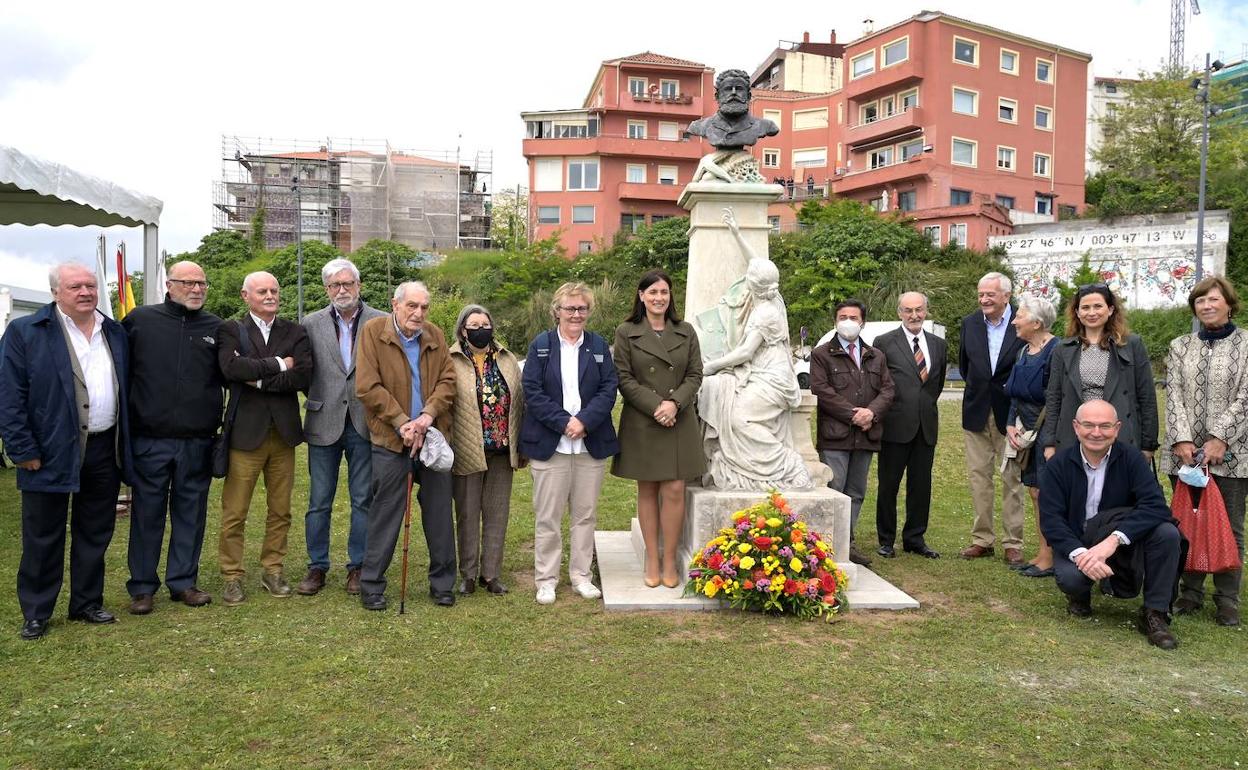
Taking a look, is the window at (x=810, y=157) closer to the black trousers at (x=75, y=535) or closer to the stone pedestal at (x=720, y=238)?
the stone pedestal at (x=720, y=238)

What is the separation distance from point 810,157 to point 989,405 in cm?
3646

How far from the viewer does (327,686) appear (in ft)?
12.1

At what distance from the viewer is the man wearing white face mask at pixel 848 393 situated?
591cm

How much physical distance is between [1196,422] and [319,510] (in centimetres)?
507

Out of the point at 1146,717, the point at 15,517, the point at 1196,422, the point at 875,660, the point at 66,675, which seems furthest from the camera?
the point at 15,517

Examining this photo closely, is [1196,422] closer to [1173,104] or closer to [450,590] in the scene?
[450,590]

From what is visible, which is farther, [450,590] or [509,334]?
[509,334]

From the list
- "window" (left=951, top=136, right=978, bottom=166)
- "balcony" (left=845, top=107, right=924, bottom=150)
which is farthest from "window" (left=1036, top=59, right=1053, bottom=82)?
"balcony" (left=845, top=107, right=924, bottom=150)

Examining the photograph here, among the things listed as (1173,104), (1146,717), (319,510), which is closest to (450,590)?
(319,510)

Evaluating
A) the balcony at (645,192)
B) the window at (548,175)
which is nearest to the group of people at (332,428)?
the balcony at (645,192)

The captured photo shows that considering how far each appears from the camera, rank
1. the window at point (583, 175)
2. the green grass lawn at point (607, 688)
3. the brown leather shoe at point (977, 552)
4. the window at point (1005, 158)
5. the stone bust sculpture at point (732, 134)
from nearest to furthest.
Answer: the green grass lawn at point (607, 688)
the stone bust sculpture at point (732, 134)
the brown leather shoe at point (977, 552)
the window at point (1005, 158)
the window at point (583, 175)

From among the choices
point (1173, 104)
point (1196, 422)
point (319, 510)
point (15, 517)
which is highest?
point (1173, 104)

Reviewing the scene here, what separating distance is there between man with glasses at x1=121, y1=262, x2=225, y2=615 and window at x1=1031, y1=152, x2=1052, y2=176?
3617cm

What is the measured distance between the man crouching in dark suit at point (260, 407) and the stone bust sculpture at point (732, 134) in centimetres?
305
